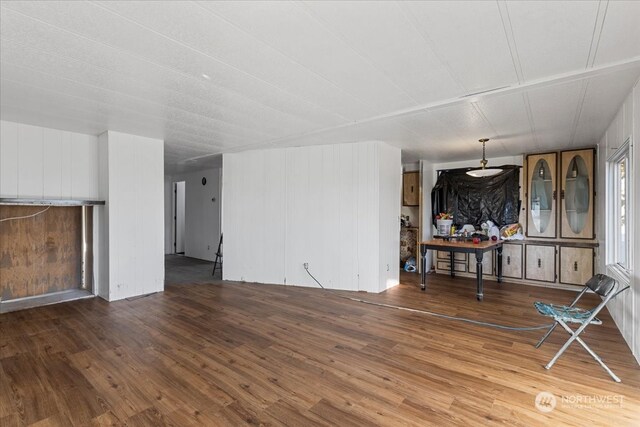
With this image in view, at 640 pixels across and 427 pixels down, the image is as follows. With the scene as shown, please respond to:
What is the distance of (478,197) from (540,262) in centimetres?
158

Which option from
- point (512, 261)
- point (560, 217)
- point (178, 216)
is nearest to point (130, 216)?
point (178, 216)

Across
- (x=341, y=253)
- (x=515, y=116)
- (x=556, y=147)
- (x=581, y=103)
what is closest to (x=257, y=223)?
(x=341, y=253)

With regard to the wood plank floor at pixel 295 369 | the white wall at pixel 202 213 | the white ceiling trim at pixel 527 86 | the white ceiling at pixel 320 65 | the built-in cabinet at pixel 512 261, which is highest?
the white ceiling at pixel 320 65

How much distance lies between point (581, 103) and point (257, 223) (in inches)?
186

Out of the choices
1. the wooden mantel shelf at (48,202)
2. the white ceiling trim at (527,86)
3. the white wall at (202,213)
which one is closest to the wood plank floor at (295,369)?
the wooden mantel shelf at (48,202)

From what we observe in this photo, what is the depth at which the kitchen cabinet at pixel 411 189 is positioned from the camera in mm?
6879

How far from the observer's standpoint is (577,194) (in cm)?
527

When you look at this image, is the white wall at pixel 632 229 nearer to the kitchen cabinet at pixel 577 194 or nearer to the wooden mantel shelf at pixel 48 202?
the kitchen cabinet at pixel 577 194

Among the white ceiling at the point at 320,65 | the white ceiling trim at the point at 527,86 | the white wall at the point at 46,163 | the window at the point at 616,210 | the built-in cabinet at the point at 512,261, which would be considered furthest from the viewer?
the built-in cabinet at the point at 512,261

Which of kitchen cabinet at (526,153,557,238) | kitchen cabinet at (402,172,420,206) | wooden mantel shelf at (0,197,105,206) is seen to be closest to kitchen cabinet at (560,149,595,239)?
kitchen cabinet at (526,153,557,238)

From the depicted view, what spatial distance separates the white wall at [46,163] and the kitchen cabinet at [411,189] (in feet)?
19.1

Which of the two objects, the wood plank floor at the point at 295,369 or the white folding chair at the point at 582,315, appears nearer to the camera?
the wood plank floor at the point at 295,369

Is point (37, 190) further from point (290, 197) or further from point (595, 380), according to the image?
point (595, 380)

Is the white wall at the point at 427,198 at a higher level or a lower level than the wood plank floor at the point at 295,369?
higher
